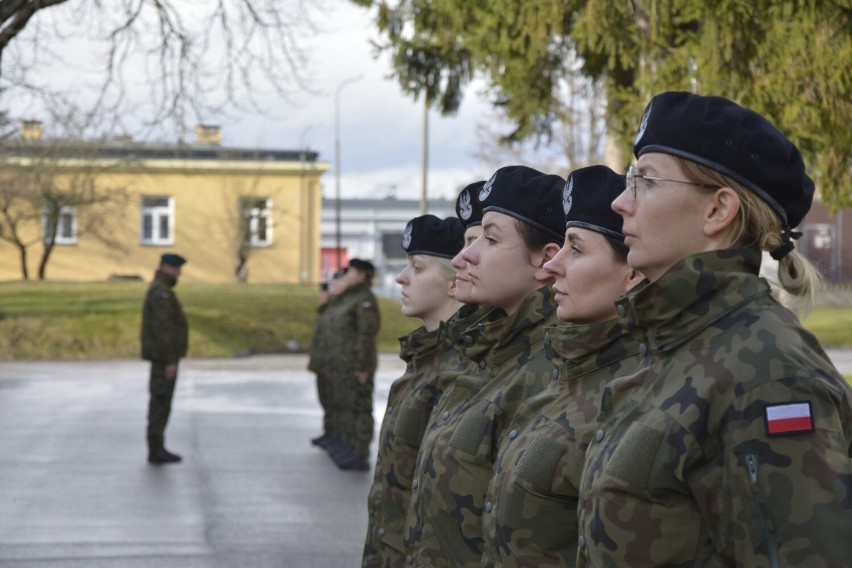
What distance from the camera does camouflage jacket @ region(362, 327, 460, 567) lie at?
14.8ft

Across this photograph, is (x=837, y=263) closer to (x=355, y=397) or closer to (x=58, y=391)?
(x=58, y=391)

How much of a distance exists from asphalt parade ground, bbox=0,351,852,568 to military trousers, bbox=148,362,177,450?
11.4 inches

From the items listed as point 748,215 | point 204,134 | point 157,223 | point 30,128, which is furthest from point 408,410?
point 157,223

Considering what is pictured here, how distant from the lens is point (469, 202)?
4.50 meters

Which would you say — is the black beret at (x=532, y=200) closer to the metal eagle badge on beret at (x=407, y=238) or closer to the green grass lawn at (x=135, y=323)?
the metal eagle badge on beret at (x=407, y=238)

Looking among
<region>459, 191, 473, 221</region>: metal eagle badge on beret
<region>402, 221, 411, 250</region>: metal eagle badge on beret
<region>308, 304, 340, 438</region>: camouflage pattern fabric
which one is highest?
<region>459, 191, 473, 221</region>: metal eagle badge on beret

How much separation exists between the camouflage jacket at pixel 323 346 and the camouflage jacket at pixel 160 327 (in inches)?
55.5

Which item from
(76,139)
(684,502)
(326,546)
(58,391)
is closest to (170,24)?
(326,546)

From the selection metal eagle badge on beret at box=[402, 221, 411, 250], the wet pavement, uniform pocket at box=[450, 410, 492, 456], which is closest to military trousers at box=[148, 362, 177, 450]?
the wet pavement

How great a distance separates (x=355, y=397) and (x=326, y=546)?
3884 millimetres

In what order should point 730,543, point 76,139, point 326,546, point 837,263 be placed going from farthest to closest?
point 837,263 < point 76,139 < point 326,546 < point 730,543

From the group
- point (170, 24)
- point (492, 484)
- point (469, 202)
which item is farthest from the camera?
point (170, 24)

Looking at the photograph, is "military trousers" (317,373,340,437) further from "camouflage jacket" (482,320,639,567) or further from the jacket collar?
the jacket collar

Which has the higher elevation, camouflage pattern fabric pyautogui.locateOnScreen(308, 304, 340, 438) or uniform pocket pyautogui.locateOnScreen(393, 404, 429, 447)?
uniform pocket pyautogui.locateOnScreen(393, 404, 429, 447)
